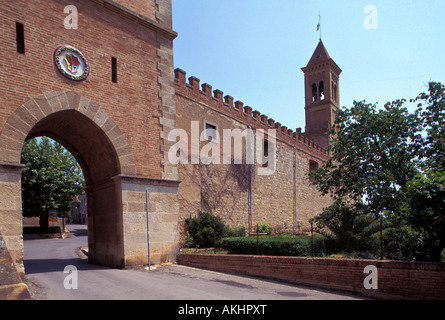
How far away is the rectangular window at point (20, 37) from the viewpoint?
31.2 feet

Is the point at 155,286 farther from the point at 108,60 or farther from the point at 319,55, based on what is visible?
the point at 319,55

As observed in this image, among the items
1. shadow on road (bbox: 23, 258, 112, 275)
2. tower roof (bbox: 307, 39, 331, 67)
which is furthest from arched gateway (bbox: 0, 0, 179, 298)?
tower roof (bbox: 307, 39, 331, 67)

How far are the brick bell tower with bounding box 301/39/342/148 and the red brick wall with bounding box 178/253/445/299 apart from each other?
26.2 meters

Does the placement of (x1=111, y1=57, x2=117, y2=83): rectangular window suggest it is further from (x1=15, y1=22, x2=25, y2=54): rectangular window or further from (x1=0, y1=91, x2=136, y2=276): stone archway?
(x1=15, y1=22, x2=25, y2=54): rectangular window

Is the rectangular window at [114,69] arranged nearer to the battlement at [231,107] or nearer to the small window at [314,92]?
the battlement at [231,107]

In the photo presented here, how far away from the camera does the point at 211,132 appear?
18.2m

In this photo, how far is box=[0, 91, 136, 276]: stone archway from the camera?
28.3 ft

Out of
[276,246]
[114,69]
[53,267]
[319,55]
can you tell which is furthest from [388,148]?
[319,55]

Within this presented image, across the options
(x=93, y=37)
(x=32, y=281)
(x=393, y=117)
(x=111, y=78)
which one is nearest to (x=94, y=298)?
(x=32, y=281)

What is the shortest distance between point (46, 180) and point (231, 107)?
19.1 m

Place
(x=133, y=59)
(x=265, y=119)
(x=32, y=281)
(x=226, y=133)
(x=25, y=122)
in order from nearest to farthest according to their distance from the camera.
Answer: (x=32, y=281) → (x=25, y=122) → (x=133, y=59) → (x=226, y=133) → (x=265, y=119)

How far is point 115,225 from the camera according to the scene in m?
11.4

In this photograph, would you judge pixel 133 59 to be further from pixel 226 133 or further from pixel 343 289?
pixel 343 289
